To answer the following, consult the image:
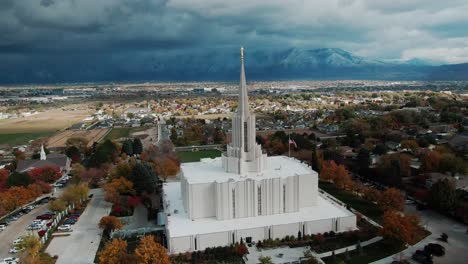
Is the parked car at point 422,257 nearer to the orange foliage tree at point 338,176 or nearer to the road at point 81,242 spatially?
the orange foliage tree at point 338,176

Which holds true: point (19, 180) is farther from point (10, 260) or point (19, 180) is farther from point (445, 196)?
point (445, 196)

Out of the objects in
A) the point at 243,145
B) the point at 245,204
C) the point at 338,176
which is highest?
the point at 243,145

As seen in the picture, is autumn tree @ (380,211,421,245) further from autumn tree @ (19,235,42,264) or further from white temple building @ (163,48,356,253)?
autumn tree @ (19,235,42,264)

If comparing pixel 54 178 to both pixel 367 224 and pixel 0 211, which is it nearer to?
pixel 0 211

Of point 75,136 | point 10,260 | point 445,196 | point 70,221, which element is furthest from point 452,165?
point 75,136

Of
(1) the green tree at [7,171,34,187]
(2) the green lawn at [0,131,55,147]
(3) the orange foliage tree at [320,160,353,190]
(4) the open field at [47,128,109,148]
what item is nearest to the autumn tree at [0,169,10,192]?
(1) the green tree at [7,171,34,187]

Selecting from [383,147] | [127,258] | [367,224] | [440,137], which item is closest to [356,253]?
[367,224]
